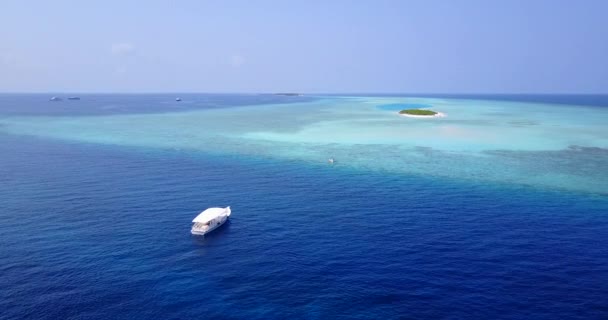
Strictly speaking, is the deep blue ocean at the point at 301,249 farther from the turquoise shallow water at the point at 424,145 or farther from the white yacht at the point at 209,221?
the turquoise shallow water at the point at 424,145

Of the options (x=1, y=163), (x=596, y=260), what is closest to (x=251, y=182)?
(x=596, y=260)

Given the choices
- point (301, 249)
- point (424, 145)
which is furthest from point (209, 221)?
point (424, 145)

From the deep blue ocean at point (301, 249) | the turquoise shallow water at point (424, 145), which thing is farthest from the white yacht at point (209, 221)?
the turquoise shallow water at point (424, 145)

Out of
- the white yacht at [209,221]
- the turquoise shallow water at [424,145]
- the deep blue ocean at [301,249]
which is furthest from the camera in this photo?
the turquoise shallow water at [424,145]

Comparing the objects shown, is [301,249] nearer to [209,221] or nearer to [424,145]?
[209,221]

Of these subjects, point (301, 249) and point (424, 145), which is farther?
point (424, 145)

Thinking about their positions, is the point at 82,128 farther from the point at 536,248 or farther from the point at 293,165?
the point at 536,248

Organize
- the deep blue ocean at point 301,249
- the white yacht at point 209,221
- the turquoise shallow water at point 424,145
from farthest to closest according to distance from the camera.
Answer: the turquoise shallow water at point 424,145 < the white yacht at point 209,221 < the deep blue ocean at point 301,249

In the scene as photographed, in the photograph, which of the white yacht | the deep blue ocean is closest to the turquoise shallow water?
the deep blue ocean
